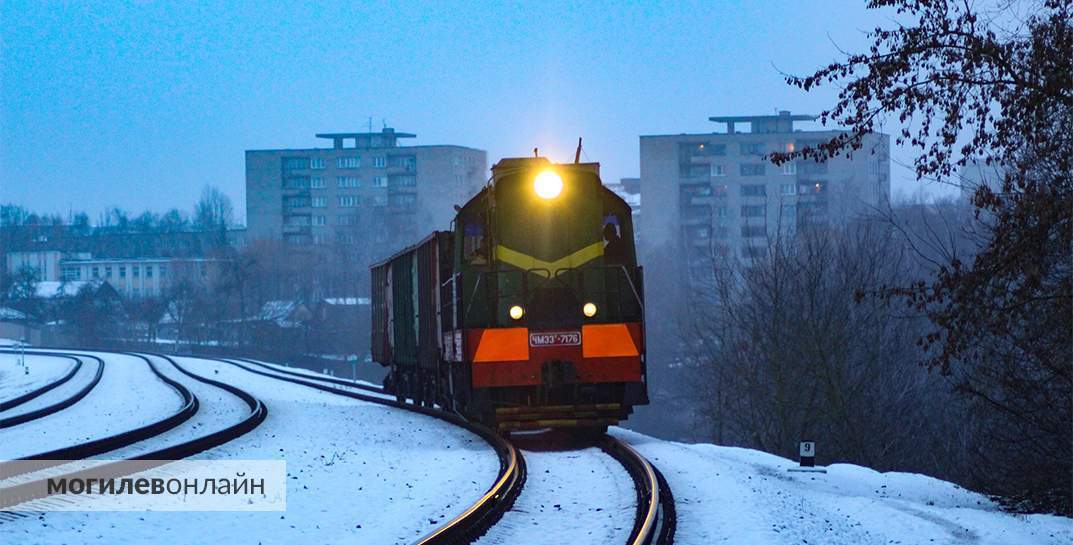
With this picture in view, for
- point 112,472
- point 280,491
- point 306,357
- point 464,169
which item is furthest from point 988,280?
point 464,169

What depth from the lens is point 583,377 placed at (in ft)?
55.1

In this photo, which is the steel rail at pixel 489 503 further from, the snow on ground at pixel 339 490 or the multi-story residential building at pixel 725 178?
the multi-story residential building at pixel 725 178

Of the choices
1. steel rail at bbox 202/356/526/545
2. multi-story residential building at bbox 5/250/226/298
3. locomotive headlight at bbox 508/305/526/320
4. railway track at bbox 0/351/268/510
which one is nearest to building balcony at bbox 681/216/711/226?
multi-story residential building at bbox 5/250/226/298

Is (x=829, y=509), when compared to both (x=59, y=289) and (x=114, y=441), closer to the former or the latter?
(x=114, y=441)

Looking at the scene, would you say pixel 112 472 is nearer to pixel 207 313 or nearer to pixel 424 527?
pixel 424 527

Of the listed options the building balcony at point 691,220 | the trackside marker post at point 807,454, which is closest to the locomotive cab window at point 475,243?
the trackside marker post at point 807,454

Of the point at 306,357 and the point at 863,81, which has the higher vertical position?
the point at 863,81

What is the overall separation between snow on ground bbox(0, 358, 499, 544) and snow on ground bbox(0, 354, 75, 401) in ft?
61.8

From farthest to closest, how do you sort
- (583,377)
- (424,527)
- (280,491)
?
(583,377)
(280,491)
(424,527)

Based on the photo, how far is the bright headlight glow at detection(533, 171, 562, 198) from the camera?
17.4 meters

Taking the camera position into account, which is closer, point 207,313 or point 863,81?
point 863,81

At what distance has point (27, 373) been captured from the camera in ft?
152

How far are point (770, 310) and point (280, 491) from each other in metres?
21.7

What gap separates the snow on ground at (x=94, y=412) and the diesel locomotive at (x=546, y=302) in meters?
6.41
